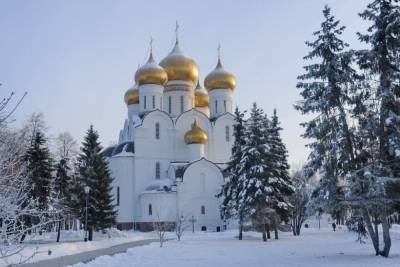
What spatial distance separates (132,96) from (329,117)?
1509 inches

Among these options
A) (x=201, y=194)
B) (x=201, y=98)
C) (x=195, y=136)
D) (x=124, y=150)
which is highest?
(x=201, y=98)

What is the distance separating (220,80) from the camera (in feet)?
177

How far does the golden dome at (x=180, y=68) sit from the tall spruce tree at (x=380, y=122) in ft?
118

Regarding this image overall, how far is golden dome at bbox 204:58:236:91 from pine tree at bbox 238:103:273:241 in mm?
21253

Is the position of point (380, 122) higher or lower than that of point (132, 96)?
lower

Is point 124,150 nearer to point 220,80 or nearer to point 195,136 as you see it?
point 195,136

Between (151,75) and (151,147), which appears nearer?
(151,147)

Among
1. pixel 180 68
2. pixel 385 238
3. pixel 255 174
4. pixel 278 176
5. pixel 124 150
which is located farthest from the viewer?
pixel 180 68

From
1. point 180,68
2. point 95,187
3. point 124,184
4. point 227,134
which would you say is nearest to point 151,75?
point 180,68

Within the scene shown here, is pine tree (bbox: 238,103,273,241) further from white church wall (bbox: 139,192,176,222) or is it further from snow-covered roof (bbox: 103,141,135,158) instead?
snow-covered roof (bbox: 103,141,135,158)

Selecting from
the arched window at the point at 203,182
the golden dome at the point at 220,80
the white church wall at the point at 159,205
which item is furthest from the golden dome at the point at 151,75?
the white church wall at the point at 159,205

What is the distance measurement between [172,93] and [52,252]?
35762 mm

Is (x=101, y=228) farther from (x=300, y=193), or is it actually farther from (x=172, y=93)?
(x=172, y=93)

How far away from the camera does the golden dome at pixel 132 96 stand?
179ft
